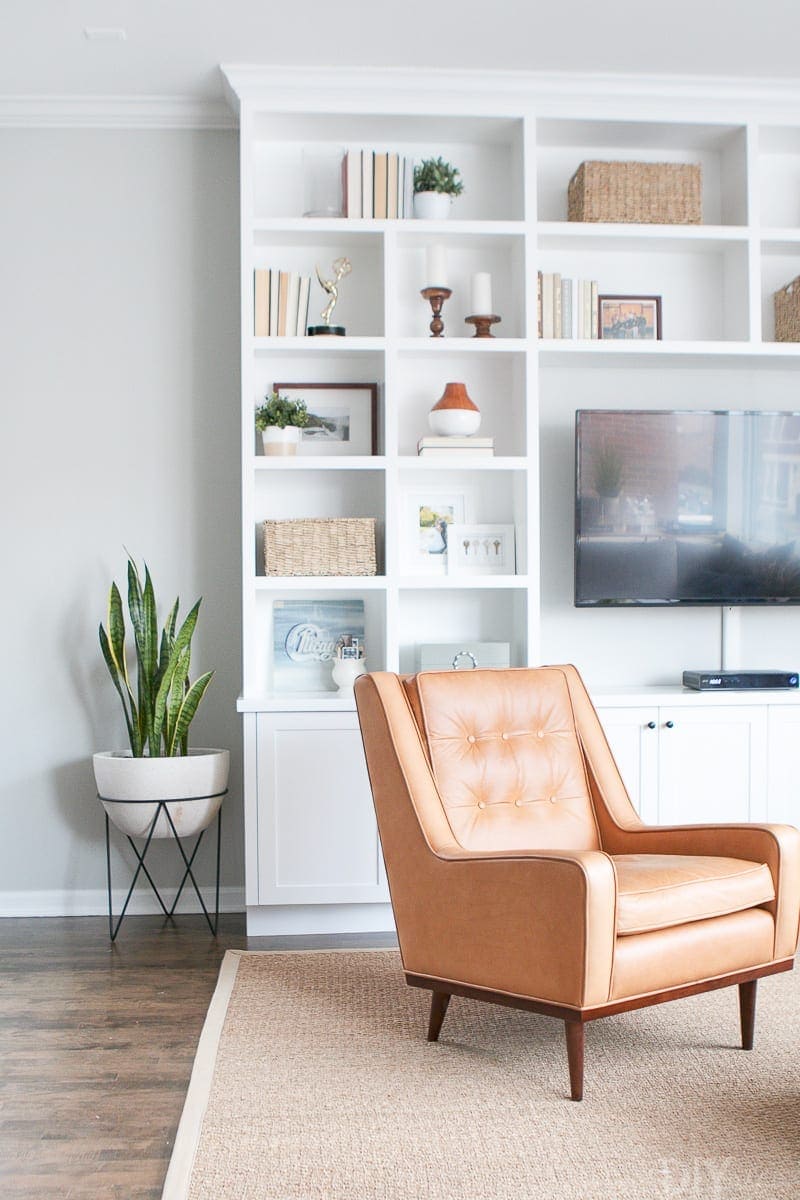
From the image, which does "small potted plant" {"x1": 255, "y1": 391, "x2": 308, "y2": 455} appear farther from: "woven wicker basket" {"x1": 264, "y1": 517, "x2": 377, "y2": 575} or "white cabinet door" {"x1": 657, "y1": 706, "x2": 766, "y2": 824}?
"white cabinet door" {"x1": 657, "y1": 706, "x2": 766, "y2": 824}

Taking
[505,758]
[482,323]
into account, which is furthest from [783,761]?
[482,323]

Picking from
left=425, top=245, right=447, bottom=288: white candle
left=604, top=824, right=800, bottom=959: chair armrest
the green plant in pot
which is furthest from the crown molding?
left=604, top=824, right=800, bottom=959: chair armrest

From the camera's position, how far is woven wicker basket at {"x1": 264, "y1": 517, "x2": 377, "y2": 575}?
3504mm

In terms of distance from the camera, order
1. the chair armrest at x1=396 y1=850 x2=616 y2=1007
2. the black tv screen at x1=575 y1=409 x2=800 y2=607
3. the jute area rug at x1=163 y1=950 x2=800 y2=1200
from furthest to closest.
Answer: the black tv screen at x1=575 y1=409 x2=800 y2=607 < the chair armrest at x1=396 y1=850 x2=616 y2=1007 < the jute area rug at x1=163 y1=950 x2=800 y2=1200

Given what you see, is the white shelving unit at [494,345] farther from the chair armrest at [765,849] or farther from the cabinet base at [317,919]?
the chair armrest at [765,849]

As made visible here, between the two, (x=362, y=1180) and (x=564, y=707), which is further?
(x=564, y=707)

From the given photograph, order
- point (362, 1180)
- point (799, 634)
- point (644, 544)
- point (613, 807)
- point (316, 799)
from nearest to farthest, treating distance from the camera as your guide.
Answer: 1. point (362, 1180)
2. point (613, 807)
3. point (316, 799)
4. point (644, 544)
5. point (799, 634)

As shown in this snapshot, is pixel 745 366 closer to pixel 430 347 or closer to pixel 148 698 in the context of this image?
pixel 430 347

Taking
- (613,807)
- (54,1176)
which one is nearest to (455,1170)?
(54,1176)

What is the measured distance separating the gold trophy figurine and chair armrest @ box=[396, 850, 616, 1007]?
189cm

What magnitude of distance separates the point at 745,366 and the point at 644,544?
78cm

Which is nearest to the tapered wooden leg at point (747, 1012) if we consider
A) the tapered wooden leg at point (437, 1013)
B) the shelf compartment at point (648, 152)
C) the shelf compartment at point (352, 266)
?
the tapered wooden leg at point (437, 1013)

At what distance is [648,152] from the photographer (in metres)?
3.88

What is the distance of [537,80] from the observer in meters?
3.52
